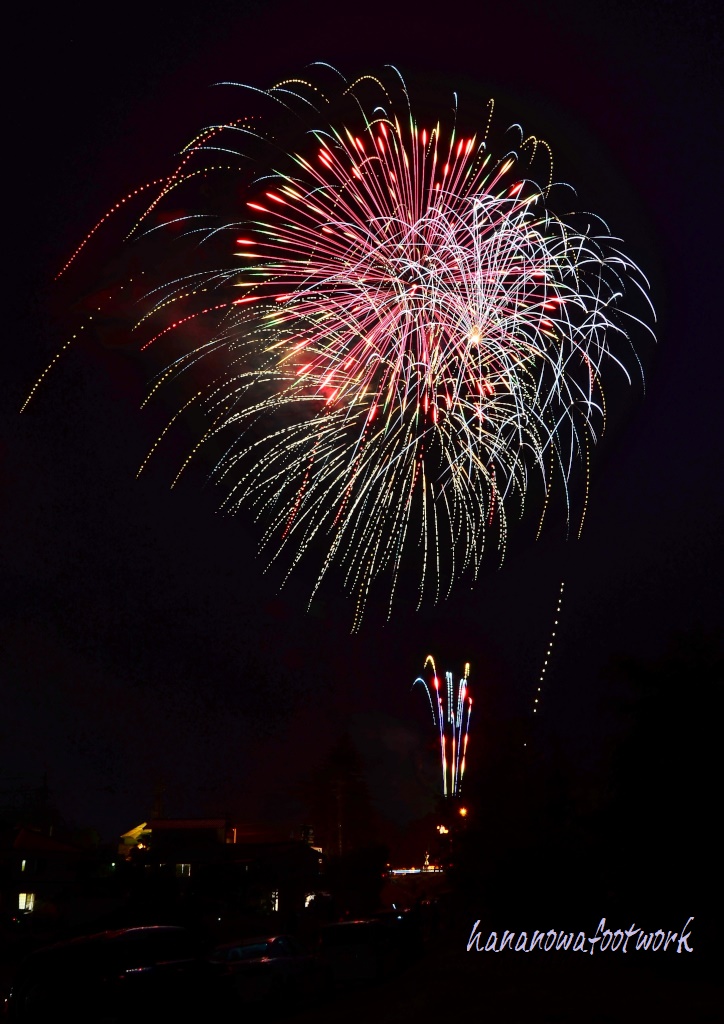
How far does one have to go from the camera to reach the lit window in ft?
143

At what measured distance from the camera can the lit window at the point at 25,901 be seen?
143ft

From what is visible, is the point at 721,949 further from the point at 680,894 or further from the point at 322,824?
the point at 322,824

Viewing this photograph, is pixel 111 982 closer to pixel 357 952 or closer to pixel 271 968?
pixel 271 968

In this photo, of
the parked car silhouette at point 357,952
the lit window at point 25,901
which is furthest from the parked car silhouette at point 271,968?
the lit window at point 25,901

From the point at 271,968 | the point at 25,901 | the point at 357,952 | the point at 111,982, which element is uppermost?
the point at 111,982

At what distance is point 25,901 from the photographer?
43812 millimetres

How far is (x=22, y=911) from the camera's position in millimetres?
41938

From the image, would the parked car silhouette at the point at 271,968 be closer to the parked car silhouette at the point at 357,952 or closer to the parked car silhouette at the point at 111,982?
the parked car silhouette at the point at 357,952

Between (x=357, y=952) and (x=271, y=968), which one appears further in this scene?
(x=357, y=952)

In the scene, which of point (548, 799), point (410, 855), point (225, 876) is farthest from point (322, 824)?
point (548, 799)

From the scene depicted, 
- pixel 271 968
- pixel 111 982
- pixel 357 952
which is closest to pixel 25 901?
pixel 357 952

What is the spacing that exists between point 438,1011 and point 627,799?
584 centimetres

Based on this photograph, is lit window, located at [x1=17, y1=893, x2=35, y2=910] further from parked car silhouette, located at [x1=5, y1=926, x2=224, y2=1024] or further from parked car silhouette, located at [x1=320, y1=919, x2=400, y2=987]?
parked car silhouette, located at [x1=5, y1=926, x2=224, y2=1024]

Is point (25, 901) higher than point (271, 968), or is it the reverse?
point (271, 968)
